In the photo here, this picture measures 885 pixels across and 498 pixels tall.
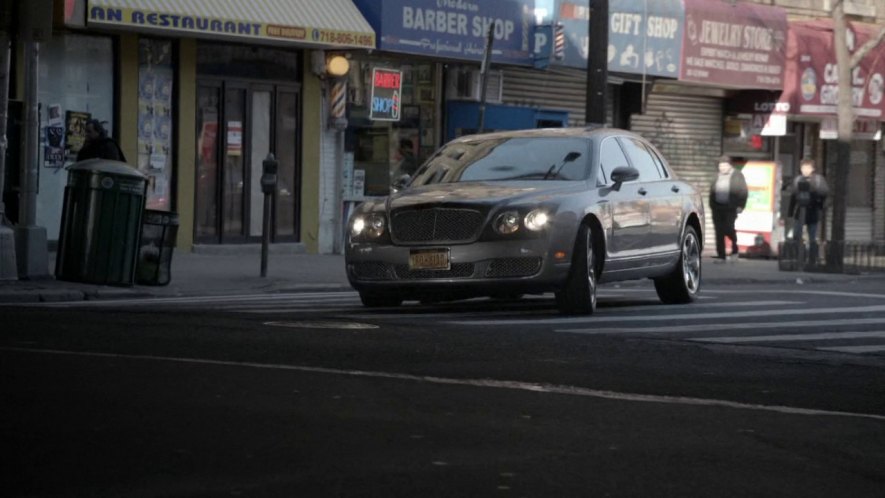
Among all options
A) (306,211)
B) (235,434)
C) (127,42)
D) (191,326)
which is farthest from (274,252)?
(235,434)

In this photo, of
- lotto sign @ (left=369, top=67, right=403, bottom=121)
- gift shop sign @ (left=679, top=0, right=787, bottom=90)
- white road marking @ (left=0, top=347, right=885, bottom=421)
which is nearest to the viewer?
white road marking @ (left=0, top=347, right=885, bottom=421)

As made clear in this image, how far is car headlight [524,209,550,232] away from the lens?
1368cm

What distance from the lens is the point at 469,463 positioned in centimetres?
637

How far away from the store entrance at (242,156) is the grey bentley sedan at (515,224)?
965cm

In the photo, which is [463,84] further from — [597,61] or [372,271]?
[372,271]

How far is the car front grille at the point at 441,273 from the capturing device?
13688 mm

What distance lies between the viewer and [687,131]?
35.4m

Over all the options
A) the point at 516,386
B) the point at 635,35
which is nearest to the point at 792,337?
the point at 516,386

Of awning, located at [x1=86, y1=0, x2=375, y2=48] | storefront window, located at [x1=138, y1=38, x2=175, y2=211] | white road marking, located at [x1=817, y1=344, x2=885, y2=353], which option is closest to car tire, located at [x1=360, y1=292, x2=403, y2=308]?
white road marking, located at [x1=817, y1=344, x2=885, y2=353]

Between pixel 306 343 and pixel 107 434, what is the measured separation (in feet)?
12.5

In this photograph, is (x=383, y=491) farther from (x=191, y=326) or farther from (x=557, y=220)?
(x=557, y=220)

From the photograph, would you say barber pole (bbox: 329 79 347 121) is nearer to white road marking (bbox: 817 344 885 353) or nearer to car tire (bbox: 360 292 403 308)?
car tire (bbox: 360 292 403 308)

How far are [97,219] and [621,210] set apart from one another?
512 cm

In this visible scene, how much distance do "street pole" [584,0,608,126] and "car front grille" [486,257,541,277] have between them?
984cm
